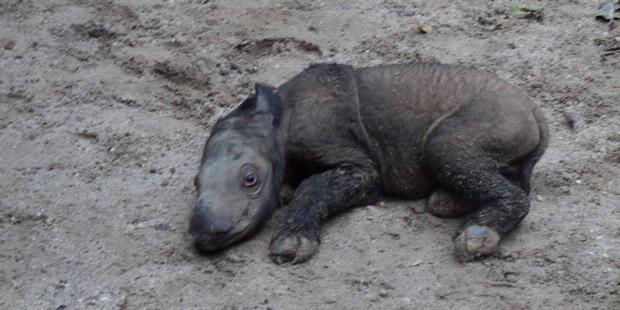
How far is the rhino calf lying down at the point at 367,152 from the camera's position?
5227mm

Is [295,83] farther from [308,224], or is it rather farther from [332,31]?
[332,31]

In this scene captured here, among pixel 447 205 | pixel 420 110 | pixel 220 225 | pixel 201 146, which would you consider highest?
pixel 420 110

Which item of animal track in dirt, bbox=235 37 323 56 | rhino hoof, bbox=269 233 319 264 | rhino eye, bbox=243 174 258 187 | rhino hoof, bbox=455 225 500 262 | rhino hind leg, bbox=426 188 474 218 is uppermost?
rhino hoof, bbox=455 225 500 262

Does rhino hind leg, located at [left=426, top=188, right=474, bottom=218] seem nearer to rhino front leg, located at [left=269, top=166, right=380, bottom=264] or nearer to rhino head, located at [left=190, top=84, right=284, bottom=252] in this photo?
rhino front leg, located at [left=269, top=166, right=380, bottom=264]

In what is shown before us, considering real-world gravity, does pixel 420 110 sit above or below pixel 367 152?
above

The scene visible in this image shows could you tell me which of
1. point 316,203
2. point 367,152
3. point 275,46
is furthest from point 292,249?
point 275,46

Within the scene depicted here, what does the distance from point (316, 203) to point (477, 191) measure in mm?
765

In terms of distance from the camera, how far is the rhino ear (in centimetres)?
567

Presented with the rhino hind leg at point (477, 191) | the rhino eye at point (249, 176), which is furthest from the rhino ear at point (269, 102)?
the rhino hind leg at point (477, 191)

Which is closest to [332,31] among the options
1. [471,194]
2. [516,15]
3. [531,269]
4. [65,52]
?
[516,15]

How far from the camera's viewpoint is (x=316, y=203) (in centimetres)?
535

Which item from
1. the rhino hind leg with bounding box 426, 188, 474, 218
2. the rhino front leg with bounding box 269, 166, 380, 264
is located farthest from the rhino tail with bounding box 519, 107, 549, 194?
the rhino front leg with bounding box 269, 166, 380, 264

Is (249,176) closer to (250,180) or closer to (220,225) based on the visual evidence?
(250,180)

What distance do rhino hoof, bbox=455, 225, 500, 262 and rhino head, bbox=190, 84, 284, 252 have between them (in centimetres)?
98
